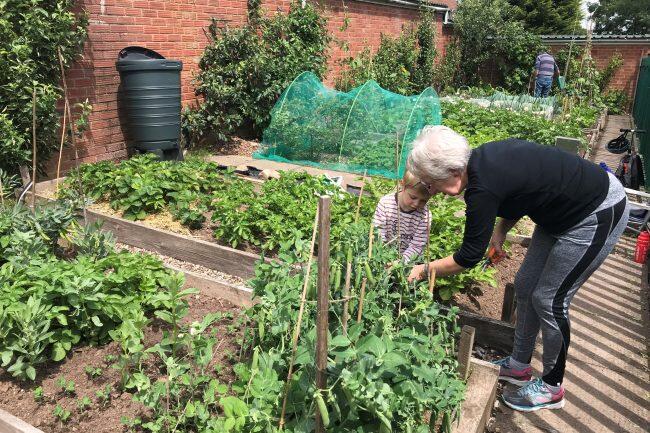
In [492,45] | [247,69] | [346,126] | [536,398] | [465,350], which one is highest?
[492,45]

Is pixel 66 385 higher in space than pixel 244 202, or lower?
lower

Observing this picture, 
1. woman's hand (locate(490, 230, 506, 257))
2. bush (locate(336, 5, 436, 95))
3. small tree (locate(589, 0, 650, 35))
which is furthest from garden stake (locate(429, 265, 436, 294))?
small tree (locate(589, 0, 650, 35))

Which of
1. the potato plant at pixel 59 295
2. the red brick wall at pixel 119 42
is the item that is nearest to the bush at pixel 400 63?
the red brick wall at pixel 119 42

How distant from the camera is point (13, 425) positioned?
222 cm

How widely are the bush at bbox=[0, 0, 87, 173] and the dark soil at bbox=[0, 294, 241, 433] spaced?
3325mm

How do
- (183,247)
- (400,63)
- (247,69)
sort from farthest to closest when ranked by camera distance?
(400,63), (247,69), (183,247)

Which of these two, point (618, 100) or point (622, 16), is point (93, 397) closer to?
point (618, 100)

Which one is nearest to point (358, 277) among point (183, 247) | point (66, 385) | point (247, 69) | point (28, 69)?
point (66, 385)

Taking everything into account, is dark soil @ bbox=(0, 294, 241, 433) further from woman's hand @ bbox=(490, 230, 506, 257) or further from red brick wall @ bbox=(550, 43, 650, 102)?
red brick wall @ bbox=(550, 43, 650, 102)

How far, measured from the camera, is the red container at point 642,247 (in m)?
5.15

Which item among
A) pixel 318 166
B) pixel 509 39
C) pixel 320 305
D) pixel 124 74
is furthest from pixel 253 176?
pixel 509 39

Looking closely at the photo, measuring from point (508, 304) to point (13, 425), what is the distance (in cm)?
290

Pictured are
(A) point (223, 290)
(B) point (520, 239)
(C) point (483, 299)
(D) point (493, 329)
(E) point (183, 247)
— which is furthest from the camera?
(B) point (520, 239)

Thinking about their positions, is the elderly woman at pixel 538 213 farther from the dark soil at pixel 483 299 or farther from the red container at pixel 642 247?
the red container at pixel 642 247
